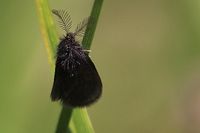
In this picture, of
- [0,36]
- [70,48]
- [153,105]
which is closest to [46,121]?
[0,36]

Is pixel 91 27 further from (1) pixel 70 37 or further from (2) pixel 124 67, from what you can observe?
(2) pixel 124 67

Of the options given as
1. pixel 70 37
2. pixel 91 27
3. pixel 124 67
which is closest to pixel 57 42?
pixel 70 37

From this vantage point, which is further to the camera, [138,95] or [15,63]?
[138,95]

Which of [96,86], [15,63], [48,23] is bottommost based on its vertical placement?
[15,63]

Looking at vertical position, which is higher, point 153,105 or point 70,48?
point 70,48

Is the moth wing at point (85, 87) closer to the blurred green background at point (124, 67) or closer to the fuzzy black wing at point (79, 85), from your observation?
the fuzzy black wing at point (79, 85)

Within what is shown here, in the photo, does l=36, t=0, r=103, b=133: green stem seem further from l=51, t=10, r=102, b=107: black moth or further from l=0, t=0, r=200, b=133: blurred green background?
l=0, t=0, r=200, b=133: blurred green background

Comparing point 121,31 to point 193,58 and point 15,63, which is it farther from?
point 15,63
